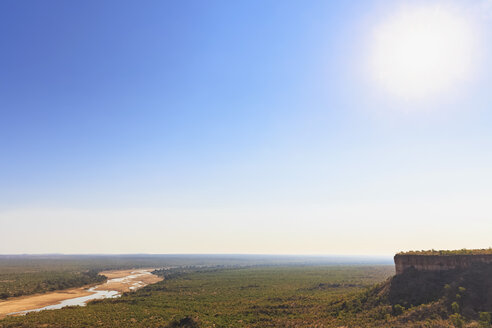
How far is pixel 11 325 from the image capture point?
163 ft

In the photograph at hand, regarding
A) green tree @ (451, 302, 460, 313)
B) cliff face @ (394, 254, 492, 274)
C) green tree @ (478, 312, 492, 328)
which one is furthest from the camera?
cliff face @ (394, 254, 492, 274)

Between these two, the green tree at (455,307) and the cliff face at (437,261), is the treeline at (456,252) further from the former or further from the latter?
the green tree at (455,307)

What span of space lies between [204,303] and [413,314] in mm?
48872

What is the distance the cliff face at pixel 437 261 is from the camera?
36594 mm

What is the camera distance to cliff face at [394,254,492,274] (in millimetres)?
36594

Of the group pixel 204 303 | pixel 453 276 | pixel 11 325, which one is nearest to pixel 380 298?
pixel 453 276

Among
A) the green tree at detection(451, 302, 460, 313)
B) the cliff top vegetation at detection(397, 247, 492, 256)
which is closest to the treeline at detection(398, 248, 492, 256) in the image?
the cliff top vegetation at detection(397, 247, 492, 256)

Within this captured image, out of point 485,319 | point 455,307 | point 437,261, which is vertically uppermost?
point 437,261

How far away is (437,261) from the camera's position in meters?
39.7

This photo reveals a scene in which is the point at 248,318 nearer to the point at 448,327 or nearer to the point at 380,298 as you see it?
the point at 380,298

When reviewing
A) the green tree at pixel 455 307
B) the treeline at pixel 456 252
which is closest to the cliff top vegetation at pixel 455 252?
the treeline at pixel 456 252

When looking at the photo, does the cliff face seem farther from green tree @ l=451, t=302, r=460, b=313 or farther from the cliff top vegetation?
green tree @ l=451, t=302, r=460, b=313

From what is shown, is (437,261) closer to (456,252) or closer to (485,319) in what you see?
(456,252)

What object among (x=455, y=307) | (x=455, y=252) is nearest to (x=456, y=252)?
(x=455, y=252)
